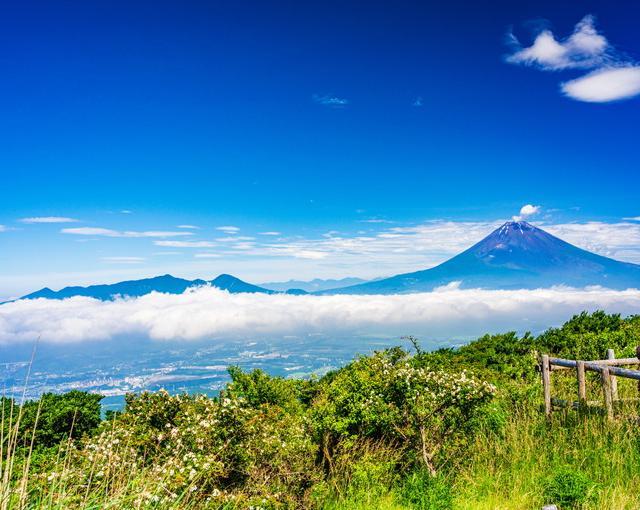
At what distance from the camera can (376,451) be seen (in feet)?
23.6

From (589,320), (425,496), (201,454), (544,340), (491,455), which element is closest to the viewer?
(425,496)

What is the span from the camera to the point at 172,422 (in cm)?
788

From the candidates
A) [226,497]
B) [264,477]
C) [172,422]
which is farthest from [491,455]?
[172,422]

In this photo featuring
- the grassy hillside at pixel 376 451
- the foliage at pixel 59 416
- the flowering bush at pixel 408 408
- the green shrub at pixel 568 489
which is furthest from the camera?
the foliage at pixel 59 416

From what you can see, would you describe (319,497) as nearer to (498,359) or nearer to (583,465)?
(583,465)

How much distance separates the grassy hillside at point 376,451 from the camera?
5.60 m

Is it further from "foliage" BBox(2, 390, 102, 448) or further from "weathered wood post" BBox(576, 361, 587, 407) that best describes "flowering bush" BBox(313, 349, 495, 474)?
"foliage" BBox(2, 390, 102, 448)

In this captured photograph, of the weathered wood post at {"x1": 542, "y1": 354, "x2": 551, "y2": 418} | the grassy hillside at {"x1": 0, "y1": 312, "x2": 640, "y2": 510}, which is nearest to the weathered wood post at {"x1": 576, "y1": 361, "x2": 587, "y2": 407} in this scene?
the grassy hillside at {"x1": 0, "y1": 312, "x2": 640, "y2": 510}

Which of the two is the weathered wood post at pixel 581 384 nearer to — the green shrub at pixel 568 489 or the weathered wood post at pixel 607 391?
the weathered wood post at pixel 607 391

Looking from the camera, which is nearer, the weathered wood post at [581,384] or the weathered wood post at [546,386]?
the weathered wood post at [581,384]

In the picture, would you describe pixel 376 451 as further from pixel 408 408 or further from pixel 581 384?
pixel 581 384

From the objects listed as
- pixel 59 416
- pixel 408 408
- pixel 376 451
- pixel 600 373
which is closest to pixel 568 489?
pixel 408 408

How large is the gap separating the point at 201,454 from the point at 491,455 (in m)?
4.33

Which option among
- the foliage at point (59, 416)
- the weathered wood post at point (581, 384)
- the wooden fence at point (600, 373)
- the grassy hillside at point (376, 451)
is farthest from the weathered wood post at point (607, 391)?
the foliage at point (59, 416)
